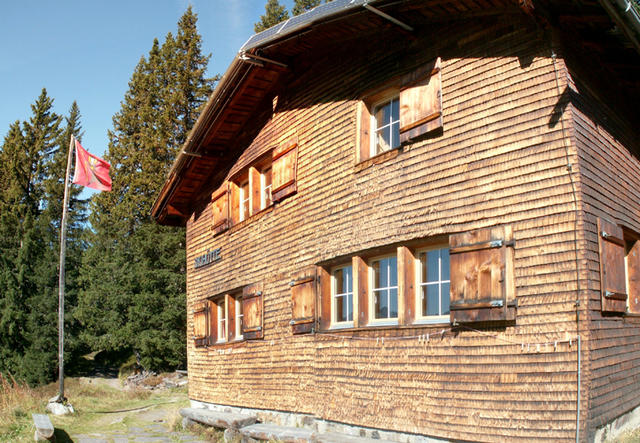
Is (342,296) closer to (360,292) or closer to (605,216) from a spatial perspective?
(360,292)

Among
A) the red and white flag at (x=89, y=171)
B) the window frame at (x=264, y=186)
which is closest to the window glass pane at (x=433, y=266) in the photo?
the window frame at (x=264, y=186)

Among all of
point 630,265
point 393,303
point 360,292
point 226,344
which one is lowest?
point 226,344

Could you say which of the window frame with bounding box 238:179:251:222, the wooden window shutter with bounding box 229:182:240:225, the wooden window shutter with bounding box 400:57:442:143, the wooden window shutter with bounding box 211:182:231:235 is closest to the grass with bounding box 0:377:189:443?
the wooden window shutter with bounding box 211:182:231:235

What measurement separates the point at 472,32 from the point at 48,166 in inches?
1476

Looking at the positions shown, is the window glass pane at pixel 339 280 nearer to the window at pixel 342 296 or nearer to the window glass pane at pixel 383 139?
the window at pixel 342 296

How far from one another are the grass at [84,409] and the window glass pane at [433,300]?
826 cm

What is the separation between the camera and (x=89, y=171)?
59.1 feet

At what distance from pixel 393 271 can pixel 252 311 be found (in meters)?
4.28

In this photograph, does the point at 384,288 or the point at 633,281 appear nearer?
the point at 633,281

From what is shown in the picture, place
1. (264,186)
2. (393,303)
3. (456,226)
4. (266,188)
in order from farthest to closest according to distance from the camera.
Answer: (264,186) → (266,188) → (393,303) → (456,226)

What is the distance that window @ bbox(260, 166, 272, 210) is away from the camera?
507 inches

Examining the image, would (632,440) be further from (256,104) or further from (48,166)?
(48,166)

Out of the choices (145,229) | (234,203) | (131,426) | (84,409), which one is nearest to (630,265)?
(234,203)

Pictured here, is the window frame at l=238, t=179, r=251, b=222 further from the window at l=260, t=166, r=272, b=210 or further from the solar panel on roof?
the solar panel on roof
